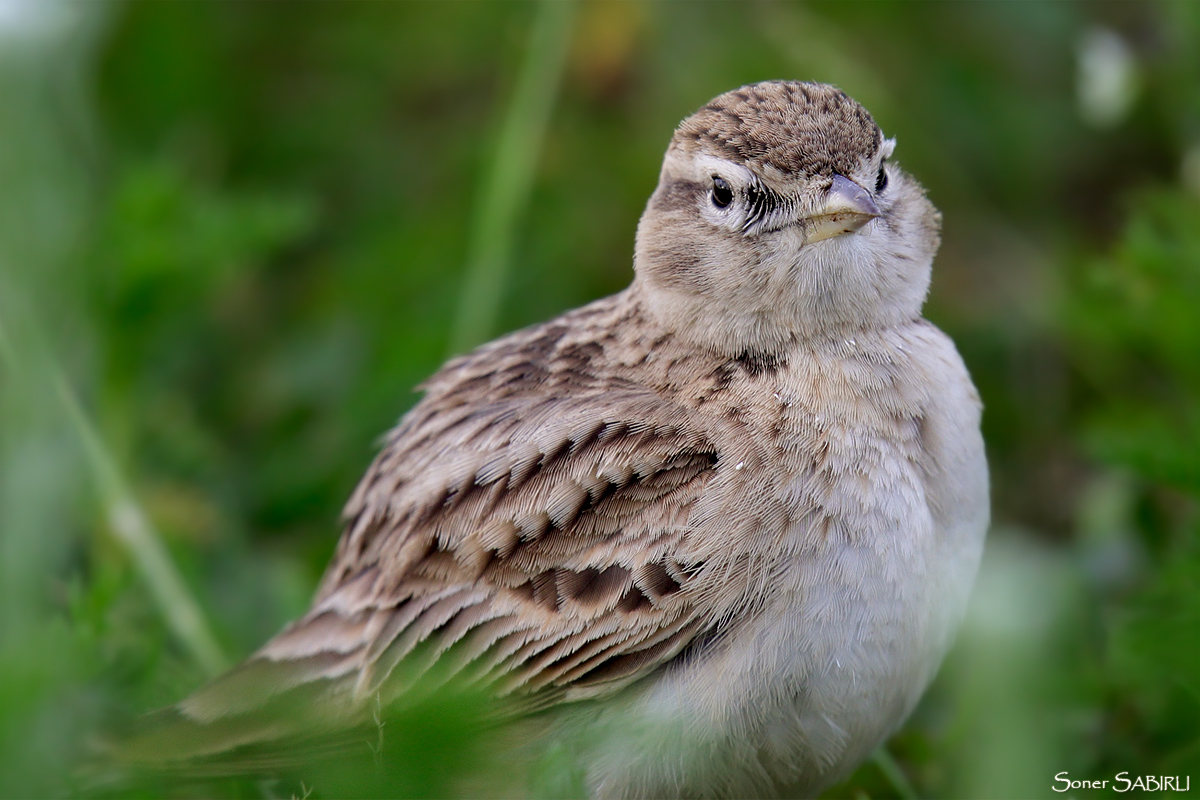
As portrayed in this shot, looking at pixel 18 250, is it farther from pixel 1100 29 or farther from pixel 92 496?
pixel 1100 29

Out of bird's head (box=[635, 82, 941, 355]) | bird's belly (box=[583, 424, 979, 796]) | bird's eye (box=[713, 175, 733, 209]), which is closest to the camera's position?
bird's belly (box=[583, 424, 979, 796])

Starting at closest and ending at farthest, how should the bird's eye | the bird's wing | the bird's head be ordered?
the bird's wing, the bird's head, the bird's eye

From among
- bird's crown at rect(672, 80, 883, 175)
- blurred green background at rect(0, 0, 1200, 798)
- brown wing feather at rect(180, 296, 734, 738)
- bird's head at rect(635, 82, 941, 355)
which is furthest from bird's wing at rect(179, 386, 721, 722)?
bird's crown at rect(672, 80, 883, 175)

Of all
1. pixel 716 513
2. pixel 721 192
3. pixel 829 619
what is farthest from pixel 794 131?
pixel 829 619

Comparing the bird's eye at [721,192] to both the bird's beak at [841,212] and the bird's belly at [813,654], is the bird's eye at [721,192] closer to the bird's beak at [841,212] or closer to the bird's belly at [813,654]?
the bird's beak at [841,212]

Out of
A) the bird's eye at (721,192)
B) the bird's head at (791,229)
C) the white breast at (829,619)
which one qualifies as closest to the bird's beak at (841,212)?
the bird's head at (791,229)

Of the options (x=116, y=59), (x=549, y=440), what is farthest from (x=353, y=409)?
(x=116, y=59)

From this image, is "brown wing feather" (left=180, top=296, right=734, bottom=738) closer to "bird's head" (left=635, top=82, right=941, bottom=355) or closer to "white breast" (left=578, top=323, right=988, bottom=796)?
"white breast" (left=578, top=323, right=988, bottom=796)
